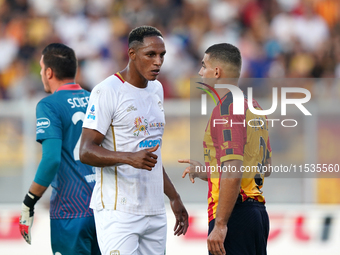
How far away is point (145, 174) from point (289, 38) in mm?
7834

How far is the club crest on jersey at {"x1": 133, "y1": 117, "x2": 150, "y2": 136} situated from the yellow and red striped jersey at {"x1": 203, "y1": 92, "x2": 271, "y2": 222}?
0.49 meters

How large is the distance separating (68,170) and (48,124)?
1.53 ft

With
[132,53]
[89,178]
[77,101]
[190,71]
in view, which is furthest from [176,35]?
[132,53]

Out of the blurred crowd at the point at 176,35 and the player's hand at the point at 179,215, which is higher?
the blurred crowd at the point at 176,35

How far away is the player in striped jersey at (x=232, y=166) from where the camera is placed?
11.8 feet

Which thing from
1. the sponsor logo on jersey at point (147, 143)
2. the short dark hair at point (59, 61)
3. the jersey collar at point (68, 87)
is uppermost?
the short dark hair at point (59, 61)

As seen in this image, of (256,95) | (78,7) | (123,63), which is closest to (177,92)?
(123,63)

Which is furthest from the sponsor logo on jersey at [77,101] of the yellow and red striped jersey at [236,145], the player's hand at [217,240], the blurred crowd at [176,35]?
the blurred crowd at [176,35]

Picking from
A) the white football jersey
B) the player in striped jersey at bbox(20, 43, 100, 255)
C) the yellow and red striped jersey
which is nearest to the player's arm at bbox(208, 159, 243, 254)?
the yellow and red striped jersey

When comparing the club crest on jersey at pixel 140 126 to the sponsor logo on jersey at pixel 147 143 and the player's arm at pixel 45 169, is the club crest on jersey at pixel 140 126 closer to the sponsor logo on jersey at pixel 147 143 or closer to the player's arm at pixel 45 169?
the sponsor logo on jersey at pixel 147 143

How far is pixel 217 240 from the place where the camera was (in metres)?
3.56

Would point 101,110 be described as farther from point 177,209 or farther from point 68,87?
point 177,209

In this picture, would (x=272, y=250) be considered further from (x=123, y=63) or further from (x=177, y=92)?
(x=123, y=63)

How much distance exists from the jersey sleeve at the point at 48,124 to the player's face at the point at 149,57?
98cm
